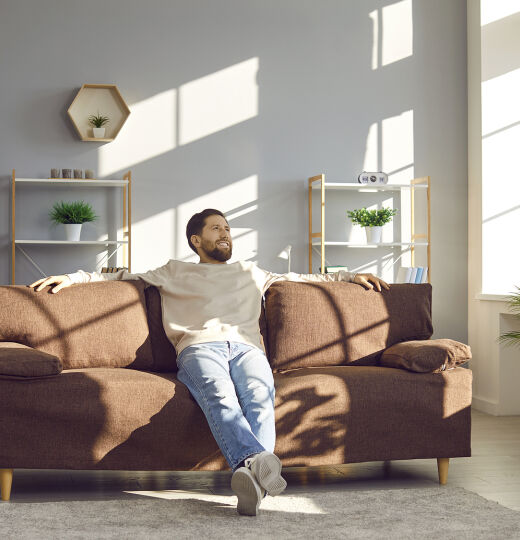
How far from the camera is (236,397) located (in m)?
2.89

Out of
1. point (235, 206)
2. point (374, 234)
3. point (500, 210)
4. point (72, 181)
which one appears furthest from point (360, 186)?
point (72, 181)

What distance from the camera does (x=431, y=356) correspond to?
10.4 feet

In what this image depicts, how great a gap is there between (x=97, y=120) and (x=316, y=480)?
112 inches

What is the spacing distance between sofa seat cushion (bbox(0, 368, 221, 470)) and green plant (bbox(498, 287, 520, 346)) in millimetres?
2356

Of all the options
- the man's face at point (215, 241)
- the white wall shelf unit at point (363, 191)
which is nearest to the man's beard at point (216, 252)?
the man's face at point (215, 241)

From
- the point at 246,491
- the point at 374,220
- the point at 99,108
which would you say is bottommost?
the point at 246,491

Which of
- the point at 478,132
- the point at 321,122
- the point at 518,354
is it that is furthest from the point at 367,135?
the point at 518,354

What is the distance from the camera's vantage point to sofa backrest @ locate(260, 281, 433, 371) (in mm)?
3447

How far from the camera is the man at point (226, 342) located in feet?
8.67

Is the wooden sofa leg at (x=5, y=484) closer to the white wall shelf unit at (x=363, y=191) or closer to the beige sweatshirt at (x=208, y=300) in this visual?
the beige sweatshirt at (x=208, y=300)

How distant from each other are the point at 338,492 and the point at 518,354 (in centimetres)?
234

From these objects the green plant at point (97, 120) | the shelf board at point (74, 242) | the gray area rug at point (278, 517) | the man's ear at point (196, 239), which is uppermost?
the green plant at point (97, 120)

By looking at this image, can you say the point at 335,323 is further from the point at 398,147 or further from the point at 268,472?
the point at 398,147

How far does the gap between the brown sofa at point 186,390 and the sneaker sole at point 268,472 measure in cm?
37
